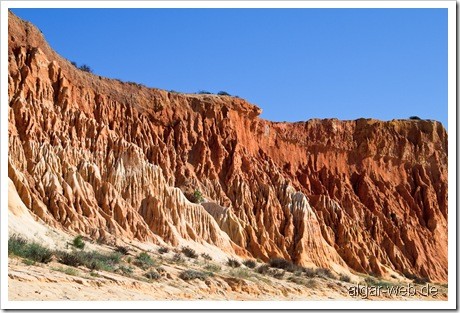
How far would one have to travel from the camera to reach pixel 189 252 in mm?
39156

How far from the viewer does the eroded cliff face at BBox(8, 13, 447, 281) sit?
39.3m

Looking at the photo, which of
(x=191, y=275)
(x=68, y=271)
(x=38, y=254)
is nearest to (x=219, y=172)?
→ (x=191, y=275)

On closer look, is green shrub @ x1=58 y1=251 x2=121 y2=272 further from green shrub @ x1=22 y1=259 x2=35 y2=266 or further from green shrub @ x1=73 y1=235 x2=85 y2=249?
green shrub @ x1=73 y1=235 x2=85 y2=249

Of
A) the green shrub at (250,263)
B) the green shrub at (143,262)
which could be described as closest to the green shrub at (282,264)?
the green shrub at (250,263)

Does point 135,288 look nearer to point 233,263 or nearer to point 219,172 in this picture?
point 233,263

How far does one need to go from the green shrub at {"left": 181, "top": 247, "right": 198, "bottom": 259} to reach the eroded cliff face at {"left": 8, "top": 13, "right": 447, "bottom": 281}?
1.40m

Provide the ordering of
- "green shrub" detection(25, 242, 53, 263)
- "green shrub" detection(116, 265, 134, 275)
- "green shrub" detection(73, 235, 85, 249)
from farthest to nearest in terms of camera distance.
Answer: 1. "green shrub" detection(73, 235, 85, 249)
2. "green shrub" detection(116, 265, 134, 275)
3. "green shrub" detection(25, 242, 53, 263)

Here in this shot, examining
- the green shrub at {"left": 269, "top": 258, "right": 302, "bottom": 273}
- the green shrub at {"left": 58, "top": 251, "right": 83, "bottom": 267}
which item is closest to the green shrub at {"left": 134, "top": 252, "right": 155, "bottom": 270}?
the green shrub at {"left": 58, "top": 251, "right": 83, "bottom": 267}

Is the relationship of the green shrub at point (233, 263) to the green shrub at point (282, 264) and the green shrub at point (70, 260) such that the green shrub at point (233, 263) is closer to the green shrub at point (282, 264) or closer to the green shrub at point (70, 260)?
the green shrub at point (282, 264)

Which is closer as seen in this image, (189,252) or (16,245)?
(16,245)

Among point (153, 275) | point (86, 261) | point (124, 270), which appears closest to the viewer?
point (86, 261)

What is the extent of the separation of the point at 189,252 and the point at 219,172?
15.1 metres

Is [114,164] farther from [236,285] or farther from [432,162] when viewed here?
[432,162]

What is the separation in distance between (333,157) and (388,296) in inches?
1469
